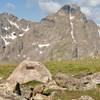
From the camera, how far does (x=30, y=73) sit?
55.4 metres

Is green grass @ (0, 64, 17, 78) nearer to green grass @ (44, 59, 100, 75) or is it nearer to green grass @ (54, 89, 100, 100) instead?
green grass @ (44, 59, 100, 75)

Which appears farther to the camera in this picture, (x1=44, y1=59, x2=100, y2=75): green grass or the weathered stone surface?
(x1=44, y1=59, x2=100, y2=75): green grass

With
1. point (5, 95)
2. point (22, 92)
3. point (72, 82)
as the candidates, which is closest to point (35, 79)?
point (72, 82)

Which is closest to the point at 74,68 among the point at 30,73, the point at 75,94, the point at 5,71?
the point at 5,71

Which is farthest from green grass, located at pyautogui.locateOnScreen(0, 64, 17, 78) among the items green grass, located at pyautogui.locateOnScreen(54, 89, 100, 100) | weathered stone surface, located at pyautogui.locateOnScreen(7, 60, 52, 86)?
green grass, located at pyautogui.locateOnScreen(54, 89, 100, 100)

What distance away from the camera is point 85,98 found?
37.2 meters

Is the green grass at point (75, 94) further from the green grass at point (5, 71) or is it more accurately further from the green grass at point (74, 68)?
the green grass at point (5, 71)

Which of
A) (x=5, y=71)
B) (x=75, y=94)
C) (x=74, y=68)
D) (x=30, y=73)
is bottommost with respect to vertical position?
(x=75, y=94)

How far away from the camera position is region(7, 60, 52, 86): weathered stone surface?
54.9m

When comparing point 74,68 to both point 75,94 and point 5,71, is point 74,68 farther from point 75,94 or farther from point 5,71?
point 75,94

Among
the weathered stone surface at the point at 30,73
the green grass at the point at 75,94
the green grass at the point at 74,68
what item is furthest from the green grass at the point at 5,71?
the green grass at the point at 75,94

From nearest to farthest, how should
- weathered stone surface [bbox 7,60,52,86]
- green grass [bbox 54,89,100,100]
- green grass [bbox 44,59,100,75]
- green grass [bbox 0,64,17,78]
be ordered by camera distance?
green grass [bbox 54,89,100,100], weathered stone surface [bbox 7,60,52,86], green grass [bbox 0,64,17,78], green grass [bbox 44,59,100,75]

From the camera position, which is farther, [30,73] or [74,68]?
[74,68]

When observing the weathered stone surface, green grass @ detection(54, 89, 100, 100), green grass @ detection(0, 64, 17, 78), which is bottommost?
green grass @ detection(54, 89, 100, 100)
